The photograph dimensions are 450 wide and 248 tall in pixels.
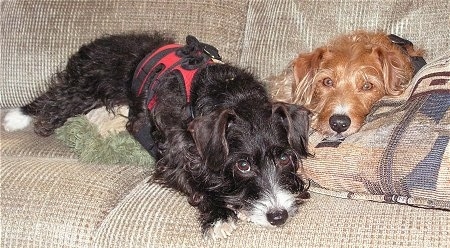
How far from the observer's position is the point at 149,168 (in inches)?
132

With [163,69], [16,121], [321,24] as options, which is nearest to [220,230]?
[163,69]

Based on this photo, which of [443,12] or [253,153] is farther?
[443,12]

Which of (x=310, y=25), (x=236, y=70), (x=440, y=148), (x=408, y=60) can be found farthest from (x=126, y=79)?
(x=440, y=148)

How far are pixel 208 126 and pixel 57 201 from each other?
836 mm

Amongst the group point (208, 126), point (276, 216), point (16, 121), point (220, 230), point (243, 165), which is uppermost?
point (208, 126)

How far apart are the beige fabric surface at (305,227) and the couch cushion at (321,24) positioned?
1274 mm

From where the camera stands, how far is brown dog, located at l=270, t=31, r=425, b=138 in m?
3.26

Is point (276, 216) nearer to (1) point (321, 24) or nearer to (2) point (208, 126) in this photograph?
(2) point (208, 126)

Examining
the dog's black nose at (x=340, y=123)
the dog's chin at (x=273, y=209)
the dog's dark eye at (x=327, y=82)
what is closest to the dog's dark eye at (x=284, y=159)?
the dog's chin at (x=273, y=209)

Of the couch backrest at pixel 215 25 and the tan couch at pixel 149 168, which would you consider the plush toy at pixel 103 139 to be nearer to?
the tan couch at pixel 149 168

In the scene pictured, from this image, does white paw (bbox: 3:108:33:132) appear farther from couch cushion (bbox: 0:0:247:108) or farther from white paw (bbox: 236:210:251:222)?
white paw (bbox: 236:210:251:222)

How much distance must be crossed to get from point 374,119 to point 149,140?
108cm

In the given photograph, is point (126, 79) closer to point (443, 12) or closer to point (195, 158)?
point (195, 158)

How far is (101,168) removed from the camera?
328 cm
